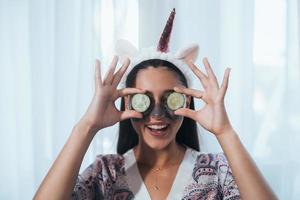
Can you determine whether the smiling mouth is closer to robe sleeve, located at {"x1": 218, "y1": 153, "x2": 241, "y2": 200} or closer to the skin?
the skin

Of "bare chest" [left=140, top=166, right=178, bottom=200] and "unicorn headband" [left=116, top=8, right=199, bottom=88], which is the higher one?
"unicorn headband" [left=116, top=8, right=199, bottom=88]

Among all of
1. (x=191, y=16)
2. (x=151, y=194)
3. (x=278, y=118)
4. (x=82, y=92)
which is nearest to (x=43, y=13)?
(x=82, y=92)

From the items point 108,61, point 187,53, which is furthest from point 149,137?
point 108,61

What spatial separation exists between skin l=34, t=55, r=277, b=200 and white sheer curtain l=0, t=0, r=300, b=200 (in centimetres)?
38

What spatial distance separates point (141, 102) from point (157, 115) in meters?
0.05

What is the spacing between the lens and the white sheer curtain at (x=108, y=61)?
1.28 m

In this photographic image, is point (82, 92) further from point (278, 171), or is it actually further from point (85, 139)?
point (278, 171)

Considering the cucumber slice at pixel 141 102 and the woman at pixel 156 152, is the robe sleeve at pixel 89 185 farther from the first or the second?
the cucumber slice at pixel 141 102

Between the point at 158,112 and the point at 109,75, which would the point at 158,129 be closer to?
the point at 158,112

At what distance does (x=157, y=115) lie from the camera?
2.95 ft

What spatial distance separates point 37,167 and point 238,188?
0.78 metres

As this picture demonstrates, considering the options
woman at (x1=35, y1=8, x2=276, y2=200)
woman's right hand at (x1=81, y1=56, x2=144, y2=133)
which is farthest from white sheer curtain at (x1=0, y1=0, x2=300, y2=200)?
woman's right hand at (x1=81, y1=56, x2=144, y2=133)

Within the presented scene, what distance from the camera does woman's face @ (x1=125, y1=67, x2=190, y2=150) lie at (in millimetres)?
908

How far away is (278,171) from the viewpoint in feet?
4.26
